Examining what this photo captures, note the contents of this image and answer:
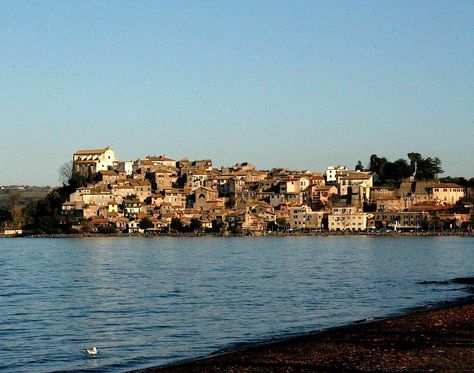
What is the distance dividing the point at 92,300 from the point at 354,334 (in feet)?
47.6

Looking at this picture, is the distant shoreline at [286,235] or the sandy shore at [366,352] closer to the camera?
the sandy shore at [366,352]

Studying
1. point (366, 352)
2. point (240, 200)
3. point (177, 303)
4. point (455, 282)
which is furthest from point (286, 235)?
point (366, 352)

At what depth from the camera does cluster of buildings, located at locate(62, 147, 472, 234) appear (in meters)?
121

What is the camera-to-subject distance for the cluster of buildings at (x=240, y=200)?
121 metres

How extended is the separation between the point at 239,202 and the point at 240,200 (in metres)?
1.96

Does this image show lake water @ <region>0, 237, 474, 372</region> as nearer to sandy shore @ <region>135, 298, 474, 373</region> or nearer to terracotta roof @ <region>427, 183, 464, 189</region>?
sandy shore @ <region>135, 298, 474, 373</region>

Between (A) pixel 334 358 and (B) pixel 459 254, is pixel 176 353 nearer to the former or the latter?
(A) pixel 334 358

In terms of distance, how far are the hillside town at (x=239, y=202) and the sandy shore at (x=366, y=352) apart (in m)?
100

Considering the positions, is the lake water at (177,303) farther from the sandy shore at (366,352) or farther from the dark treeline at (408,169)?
the dark treeline at (408,169)

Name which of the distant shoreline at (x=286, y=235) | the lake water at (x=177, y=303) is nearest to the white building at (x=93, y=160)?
the distant shoreline at (x=286, y=235)

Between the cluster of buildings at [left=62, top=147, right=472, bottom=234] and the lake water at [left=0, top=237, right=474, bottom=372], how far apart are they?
209 ft

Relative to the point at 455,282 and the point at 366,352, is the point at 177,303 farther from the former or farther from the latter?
the point at 455,282

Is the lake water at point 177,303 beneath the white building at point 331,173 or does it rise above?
beneath

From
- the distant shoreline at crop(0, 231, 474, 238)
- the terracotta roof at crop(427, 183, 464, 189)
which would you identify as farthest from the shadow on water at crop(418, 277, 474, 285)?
the terracotta roof at crop(427, 183, 464, 189)
